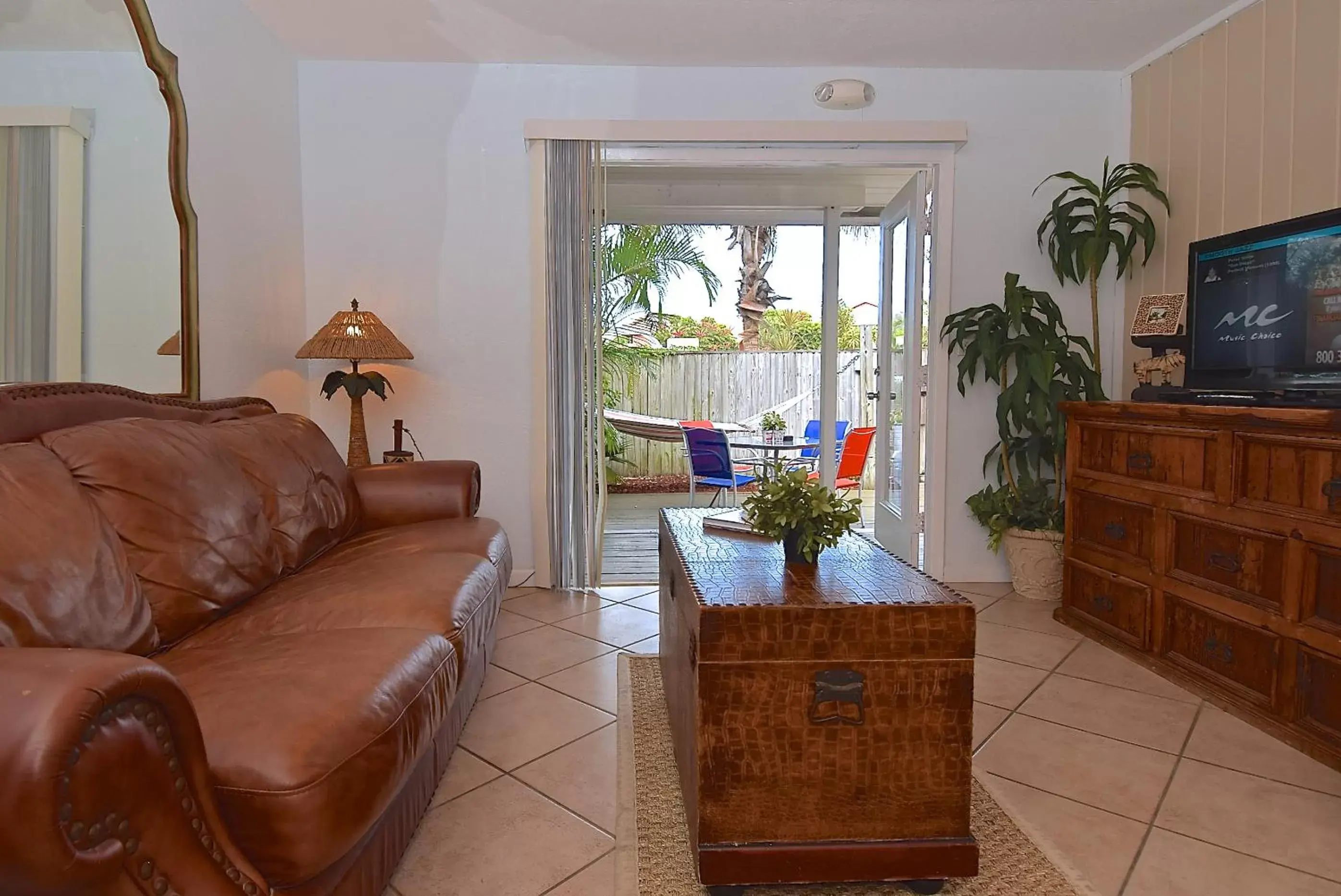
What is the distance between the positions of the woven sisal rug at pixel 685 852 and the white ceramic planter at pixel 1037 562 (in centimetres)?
187

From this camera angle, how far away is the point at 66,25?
2.01 metres

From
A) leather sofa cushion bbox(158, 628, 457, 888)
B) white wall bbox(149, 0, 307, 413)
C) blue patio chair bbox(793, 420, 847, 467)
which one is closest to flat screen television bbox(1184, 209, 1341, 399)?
leather sofa cushion bbox(158, 628, 457, 888)

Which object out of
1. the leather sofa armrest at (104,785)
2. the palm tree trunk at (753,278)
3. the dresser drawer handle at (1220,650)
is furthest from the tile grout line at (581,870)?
the palm tree trunk at (753,278)

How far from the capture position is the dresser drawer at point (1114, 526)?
2787 millimetres

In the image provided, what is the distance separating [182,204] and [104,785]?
2.33 metres

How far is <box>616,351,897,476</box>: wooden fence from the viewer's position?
30.0 ft

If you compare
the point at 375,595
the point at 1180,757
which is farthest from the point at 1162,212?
the point at 375,595

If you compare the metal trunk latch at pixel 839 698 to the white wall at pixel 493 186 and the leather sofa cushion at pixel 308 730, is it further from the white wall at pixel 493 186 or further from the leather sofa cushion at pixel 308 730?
the white wall at pixel 493 186

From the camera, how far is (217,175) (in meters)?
2.95

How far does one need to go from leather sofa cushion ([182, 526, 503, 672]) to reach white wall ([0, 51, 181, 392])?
80cm

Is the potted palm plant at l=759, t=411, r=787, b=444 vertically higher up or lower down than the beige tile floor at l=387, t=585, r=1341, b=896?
higher up

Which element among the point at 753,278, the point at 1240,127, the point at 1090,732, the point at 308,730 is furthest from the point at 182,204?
the point at 753,278

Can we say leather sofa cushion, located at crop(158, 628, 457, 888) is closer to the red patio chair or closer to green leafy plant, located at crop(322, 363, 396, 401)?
green leafy plant, located at crop(322, 363, 396, 401)

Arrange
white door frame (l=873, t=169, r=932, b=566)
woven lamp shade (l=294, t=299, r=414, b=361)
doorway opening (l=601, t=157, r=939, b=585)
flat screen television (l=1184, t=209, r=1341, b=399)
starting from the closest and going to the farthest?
1. flat screen television (l=1184, t=209, r=1341, b=399)
2. woven lamp shade (l=294, t=299, r=414, b=361)
3. white door frame (l=873, t=169, r=932, b=566)
4. doorway opening (l=601, t=157, r=939, b=585)
